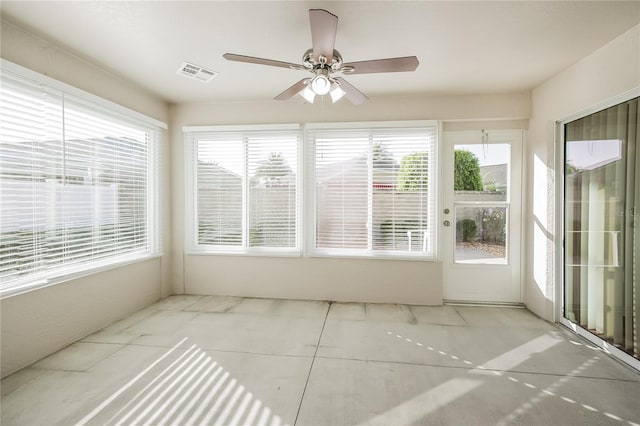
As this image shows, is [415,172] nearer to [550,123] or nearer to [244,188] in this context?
[550,123]

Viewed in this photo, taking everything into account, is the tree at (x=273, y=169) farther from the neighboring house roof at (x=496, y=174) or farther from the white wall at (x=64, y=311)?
the neighboring house roof at (x=496, y=174)

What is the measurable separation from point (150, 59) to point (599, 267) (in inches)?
178

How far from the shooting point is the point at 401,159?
374 cm

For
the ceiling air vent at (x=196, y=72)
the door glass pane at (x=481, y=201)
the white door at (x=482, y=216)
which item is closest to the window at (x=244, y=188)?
the ceiling air vent at (x=196, y=72)

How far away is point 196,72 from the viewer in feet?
9.64

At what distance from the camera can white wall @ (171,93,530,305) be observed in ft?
Result: 11.9

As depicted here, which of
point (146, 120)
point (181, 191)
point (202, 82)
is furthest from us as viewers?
point (181, 191)

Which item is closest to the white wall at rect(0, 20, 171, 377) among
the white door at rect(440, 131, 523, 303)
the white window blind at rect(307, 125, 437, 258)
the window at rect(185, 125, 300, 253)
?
the window at rect(185, 125, 300, 253)

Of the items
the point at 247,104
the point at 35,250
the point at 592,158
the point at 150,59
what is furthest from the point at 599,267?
the point at 35,250

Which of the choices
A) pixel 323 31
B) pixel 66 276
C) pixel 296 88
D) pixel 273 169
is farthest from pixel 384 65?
pixel 66 276

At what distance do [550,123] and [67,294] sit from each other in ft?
16.7

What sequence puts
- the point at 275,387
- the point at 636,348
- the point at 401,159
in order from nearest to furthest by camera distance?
the point at 275,387, the point at 636,348, the point at 401,159

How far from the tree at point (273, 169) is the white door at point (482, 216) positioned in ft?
6.83

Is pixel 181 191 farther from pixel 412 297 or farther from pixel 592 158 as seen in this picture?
pixel 592 158
